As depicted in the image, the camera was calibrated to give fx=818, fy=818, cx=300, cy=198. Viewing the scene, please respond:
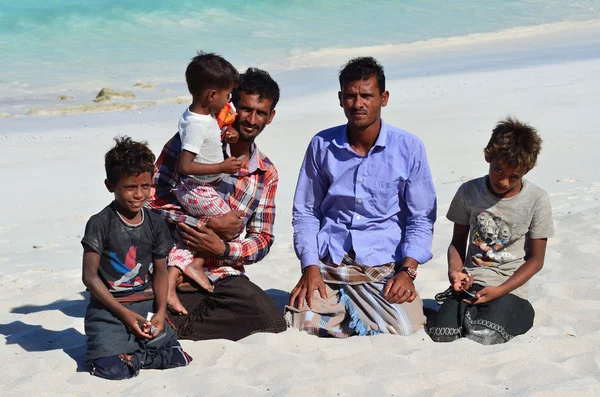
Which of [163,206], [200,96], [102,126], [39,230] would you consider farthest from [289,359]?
[102,126]

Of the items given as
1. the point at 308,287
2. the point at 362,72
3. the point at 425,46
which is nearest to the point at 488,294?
the point at 308,287

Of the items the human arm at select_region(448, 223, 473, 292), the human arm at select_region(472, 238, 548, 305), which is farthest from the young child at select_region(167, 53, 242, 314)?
the human arm at select_region(472, 238, 548, 305)

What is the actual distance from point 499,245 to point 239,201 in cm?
145

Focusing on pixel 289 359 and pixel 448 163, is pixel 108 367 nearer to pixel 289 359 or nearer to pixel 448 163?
pixel 289 359

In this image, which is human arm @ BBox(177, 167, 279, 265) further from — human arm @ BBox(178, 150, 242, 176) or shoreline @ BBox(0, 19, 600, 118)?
shoreline @ BBox(0, 19, 600, 118)

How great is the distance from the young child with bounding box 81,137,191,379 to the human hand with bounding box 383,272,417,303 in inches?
43.2

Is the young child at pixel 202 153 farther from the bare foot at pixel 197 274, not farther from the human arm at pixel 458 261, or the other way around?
the human arm at pixel 458 261

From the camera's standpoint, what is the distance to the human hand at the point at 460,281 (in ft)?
13.8

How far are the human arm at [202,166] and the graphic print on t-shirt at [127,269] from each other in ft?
2.12

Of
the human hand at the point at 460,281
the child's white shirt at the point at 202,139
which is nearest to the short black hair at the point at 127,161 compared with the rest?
the child's white shirt at the point at 202,139

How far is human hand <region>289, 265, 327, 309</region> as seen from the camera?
14.3 feet

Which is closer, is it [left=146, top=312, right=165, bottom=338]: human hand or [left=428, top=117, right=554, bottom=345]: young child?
[left=146, top=312, right=165, bottom=338]: human hand

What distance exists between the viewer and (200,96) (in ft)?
14.5

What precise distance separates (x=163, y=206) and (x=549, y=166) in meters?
4.58
